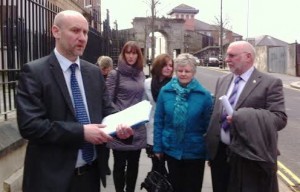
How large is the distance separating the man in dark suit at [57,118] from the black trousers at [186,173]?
1.79m

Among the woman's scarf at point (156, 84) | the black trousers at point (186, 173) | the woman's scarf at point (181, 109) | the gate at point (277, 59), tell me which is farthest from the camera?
the gate at point (277, 59)

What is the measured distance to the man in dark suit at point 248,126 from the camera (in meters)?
3.98

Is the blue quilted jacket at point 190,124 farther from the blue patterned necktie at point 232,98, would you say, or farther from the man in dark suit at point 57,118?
the man in dark suit at point 57,118

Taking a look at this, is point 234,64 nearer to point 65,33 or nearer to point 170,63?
point 170,63

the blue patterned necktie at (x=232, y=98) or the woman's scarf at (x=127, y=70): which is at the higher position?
the woman's scarf at (x=127, y=70)

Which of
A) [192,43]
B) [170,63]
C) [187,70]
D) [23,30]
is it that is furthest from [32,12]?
[192,43]

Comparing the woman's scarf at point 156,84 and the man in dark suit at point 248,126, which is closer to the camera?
the man in dark suit at point 248,126

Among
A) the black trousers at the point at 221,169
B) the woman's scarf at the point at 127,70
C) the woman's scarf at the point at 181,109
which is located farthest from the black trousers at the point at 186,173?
the woman's scarf at the point at 127,70

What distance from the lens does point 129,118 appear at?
9.92ft

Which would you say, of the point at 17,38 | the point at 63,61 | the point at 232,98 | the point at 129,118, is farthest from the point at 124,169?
the point at 63,61

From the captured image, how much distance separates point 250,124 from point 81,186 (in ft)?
5.30

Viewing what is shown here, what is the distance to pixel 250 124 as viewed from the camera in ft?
13.0

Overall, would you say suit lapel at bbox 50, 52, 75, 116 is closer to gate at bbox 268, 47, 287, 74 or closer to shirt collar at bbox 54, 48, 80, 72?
shirt collar at bbox 54, 48, 80, 72

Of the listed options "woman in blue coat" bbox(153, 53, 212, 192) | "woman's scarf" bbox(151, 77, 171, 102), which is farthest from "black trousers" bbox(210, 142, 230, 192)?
"woman's scarf" bbox(151, 77, 171, 102)
